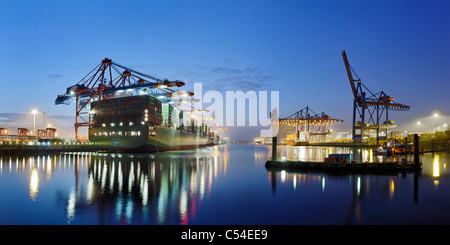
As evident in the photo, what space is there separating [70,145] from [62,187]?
155 ft

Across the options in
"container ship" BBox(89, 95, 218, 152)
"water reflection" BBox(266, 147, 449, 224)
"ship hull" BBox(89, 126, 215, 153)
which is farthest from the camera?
"container ship" BBox(89, 95, 218, 152)

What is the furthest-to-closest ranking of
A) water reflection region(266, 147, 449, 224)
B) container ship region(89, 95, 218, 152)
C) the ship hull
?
container ship region(89, 95, 218, 152) < the ship hull < water reflection region(266, 147, 449, 224)

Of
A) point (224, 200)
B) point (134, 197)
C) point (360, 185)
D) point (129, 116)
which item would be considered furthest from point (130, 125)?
point (360, 185)

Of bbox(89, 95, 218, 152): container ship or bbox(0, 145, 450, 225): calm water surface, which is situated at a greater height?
bbox(89, 95, 218, 152): container ship

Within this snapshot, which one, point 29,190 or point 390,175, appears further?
point 390,175

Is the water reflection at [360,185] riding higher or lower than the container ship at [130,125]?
lower

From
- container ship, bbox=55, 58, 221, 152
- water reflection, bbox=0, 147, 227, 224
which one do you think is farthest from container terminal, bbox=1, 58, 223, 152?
water reflection, bbox=0, 147, 227, 224

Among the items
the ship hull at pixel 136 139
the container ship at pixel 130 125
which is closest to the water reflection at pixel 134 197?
the ship hull at pixel 136 139

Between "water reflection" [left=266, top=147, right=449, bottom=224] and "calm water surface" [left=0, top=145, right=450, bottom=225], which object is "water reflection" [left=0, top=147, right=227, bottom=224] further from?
"water reflection" [left=266, top=147, right=449, bottom=224]

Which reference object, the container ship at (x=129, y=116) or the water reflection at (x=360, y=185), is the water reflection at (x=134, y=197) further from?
the container ship at (x=129, y=116)

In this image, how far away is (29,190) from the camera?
19297mm

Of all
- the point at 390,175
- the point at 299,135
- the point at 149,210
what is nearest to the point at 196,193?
the point at 149,210

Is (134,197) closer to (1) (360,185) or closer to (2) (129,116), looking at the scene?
(1) (360,185)
